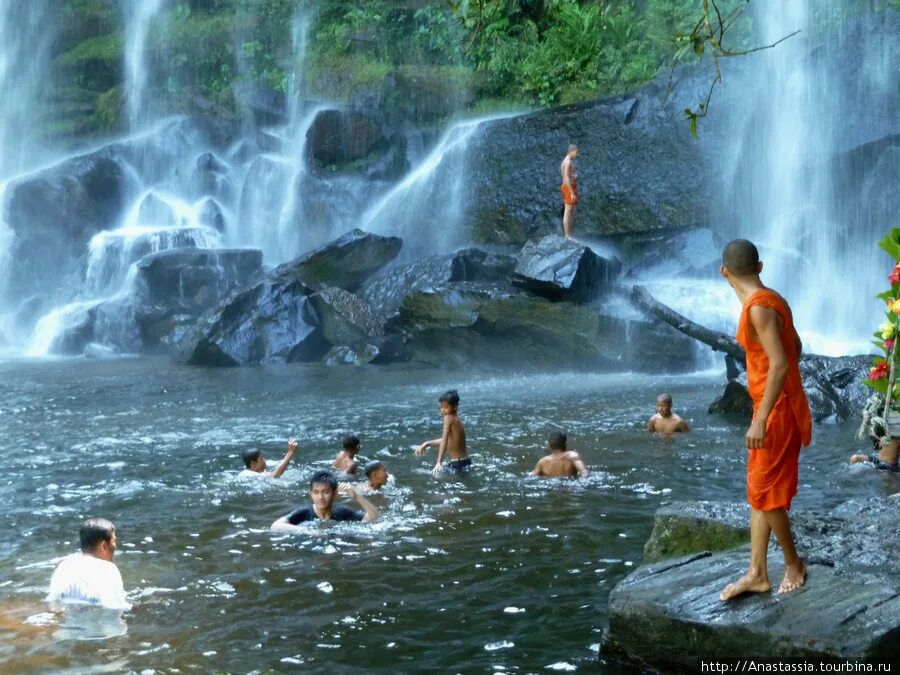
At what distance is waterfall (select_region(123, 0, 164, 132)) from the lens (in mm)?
32219

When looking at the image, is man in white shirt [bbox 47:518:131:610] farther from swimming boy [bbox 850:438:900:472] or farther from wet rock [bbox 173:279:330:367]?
wet rock [bbox 173:279:330:367]

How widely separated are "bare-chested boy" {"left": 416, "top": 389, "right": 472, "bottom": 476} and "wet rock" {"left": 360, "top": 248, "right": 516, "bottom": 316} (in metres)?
9.63

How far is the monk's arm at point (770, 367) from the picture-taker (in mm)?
4809

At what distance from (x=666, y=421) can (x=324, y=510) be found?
499 cm

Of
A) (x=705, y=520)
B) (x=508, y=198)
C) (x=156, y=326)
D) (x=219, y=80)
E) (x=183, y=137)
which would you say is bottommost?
(x=705, y=520)

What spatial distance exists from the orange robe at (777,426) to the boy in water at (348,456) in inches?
235

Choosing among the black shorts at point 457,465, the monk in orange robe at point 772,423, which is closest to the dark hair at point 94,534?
the monk in orange robe at point 772,423

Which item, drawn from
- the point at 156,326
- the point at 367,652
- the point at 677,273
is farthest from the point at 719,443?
the point at 156,326

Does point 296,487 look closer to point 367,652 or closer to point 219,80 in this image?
point 367,652

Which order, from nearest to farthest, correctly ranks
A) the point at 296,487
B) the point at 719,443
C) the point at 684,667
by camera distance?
the point at 684,667 < the point at 296,487 < the point at 719,443

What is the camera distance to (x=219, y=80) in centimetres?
3203

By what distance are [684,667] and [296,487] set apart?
18.6 ft

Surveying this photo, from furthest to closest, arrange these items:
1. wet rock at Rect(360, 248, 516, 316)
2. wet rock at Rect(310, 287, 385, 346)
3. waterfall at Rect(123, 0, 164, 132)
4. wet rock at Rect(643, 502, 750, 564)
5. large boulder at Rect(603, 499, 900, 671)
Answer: waterfall at Rect(123, 0, 164, 132)
wet rock at Rect(310, 287, 385, 346)
wet rock at Rect(360, 248, 516, 316)
wet rock at Rect(643, 502, 750, 564)
large boulder at Rect(603, 499, 900, 671)

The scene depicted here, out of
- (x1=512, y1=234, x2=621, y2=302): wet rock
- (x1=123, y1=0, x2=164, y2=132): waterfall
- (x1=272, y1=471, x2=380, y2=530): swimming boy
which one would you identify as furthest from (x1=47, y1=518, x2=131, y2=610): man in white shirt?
(x1=123, y1=0, x2=164, y2=132): waterfall
